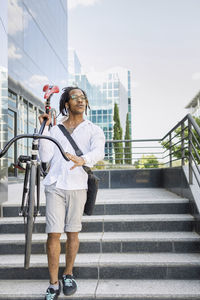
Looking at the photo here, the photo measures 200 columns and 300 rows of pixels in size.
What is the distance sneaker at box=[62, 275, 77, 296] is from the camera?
2.86 meters

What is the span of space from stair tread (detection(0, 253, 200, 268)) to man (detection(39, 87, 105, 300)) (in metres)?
0.49

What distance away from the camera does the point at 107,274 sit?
3283 mm

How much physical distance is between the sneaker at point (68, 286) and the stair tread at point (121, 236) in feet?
2.44

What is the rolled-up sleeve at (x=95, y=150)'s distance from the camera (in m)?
2.68

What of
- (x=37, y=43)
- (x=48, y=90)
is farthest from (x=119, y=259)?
(x=37, y=43)

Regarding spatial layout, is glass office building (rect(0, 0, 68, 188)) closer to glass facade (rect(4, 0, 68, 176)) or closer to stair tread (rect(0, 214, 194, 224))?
glass facade (rect(4, 0, 68, 176))

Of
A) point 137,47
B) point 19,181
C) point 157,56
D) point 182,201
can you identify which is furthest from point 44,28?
point 157,56

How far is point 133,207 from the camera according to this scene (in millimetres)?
4340

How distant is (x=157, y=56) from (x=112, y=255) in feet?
125

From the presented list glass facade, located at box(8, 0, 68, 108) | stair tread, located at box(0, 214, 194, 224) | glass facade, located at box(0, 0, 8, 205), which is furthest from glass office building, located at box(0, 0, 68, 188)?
stair tread, located at box(0, 214, 194, 224)

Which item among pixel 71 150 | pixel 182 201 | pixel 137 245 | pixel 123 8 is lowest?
pixel 137 245

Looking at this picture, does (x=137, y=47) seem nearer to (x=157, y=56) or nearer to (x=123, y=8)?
(x=157, y=56)

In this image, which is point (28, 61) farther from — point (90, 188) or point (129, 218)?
point (90, 188)

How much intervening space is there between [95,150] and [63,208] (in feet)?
1.97
